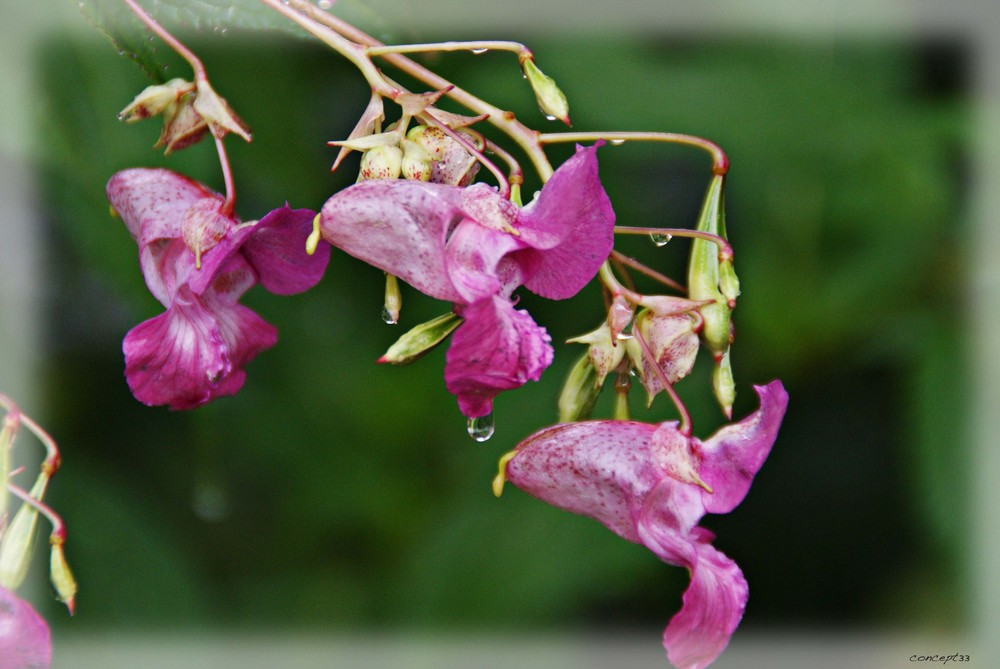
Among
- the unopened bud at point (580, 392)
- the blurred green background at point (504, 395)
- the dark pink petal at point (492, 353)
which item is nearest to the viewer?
the dark pink petal at point (492, 353)

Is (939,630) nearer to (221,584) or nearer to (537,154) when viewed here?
(221,584)

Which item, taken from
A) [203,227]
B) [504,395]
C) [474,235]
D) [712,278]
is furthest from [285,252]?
[504,395]

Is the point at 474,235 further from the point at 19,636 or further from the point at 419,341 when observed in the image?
the point at 19,636

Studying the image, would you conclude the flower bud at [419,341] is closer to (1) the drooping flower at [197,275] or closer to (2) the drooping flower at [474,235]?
(2) the drooping flower at [474,235]

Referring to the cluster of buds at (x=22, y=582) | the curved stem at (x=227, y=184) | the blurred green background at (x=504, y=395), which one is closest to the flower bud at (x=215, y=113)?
the curved stem at (x=227, y=184)

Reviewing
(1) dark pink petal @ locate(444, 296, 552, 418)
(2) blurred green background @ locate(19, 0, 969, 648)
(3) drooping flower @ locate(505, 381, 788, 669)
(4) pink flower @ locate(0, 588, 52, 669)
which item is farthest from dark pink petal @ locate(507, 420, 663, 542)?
(2) blurred green background @ locate(19, 0, 969, 648)

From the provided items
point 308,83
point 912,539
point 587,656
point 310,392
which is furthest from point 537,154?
point 912,539
